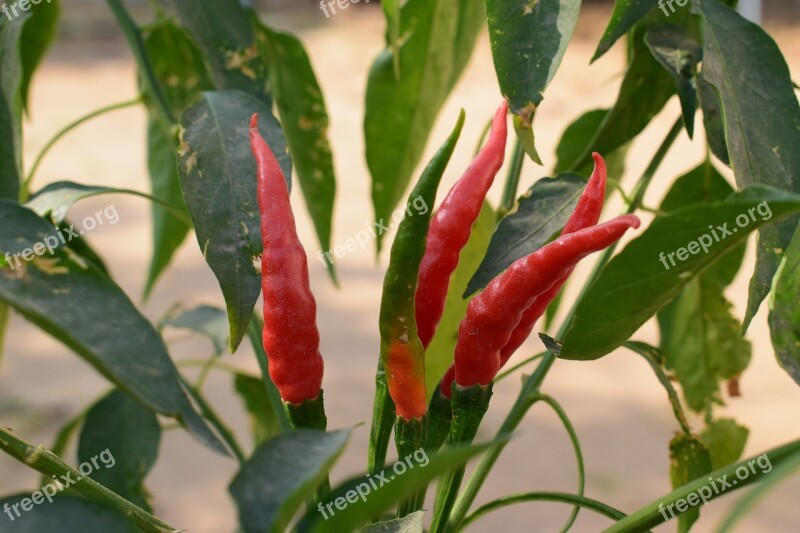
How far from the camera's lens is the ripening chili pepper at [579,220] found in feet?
1.20

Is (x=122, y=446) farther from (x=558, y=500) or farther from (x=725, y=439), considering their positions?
(x=725, y=439)

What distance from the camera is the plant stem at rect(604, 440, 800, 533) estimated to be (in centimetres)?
31

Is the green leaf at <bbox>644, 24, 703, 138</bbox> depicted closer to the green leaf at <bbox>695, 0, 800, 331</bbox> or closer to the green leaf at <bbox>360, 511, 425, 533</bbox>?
the green leaf at <bbox>695, 0, 800, 331</bbox>

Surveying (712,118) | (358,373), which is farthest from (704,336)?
(358,373)

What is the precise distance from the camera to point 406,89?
0.60m

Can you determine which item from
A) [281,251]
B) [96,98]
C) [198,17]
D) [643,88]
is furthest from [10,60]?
[96,98]

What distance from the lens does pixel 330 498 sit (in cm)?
27

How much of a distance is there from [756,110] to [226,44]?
27cm

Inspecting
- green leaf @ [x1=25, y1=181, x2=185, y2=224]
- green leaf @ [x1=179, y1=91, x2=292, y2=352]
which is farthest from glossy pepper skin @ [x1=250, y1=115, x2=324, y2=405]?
green leaf @ [x1=25, y1=181, x2=185, y2=224]

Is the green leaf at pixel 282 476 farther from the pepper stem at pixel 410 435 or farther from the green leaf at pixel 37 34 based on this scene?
the green leaf at pixel 37 34

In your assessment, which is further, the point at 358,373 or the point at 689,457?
the point at 358,373

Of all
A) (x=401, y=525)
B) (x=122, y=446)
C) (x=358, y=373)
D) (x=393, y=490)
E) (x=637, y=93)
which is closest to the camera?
(x=393, y=490)

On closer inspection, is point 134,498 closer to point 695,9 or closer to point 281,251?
point 281,251

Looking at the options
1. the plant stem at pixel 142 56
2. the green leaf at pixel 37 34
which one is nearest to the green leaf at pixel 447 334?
the plant stem at pixel 142 56
